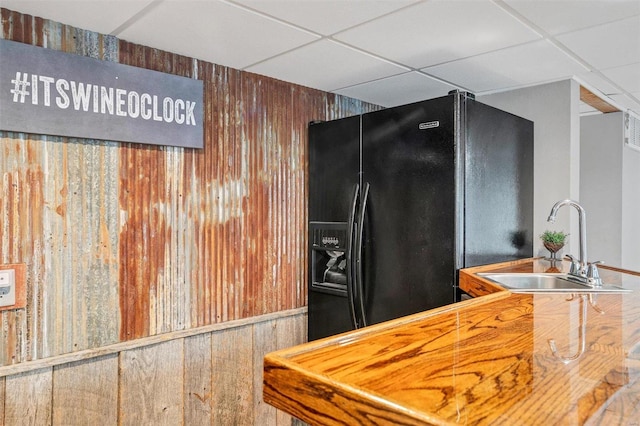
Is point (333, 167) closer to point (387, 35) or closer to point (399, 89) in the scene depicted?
point (399, 89)

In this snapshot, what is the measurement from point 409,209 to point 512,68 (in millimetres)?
1132

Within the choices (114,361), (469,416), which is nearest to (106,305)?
(114,361)

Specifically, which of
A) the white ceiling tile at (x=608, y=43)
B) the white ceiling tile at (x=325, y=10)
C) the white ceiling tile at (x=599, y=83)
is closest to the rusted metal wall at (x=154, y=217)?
the white ceiling tile at (x=325, y=10)

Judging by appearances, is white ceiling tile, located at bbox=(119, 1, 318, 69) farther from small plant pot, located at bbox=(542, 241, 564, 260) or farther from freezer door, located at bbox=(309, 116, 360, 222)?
small plant pot, located at bbox=(542, 241, 564, 260)

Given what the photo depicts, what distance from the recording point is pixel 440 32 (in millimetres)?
2111

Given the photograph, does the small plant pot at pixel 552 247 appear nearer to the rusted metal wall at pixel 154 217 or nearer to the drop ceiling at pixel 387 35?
the drop ceiling at pixel 387 35

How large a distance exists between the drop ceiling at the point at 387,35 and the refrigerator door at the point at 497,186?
34 centimetres

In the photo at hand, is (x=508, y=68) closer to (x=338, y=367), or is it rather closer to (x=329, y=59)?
(x=329, y=59)

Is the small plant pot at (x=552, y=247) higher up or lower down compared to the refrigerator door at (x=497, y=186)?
lower down

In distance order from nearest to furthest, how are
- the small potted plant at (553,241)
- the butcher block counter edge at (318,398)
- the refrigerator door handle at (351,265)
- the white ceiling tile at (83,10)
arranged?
the butcher block counter edge at (318,398)
the white ceiling tile at (83,10)
the refrigerator door handle at (351,265)
the small potted plant at (553,241)

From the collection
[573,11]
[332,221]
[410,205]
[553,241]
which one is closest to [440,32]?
[573,11]

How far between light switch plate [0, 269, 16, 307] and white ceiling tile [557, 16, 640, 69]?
109 inches

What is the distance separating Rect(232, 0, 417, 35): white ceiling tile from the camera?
70.6 inches

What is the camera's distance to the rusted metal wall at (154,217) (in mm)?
1909
